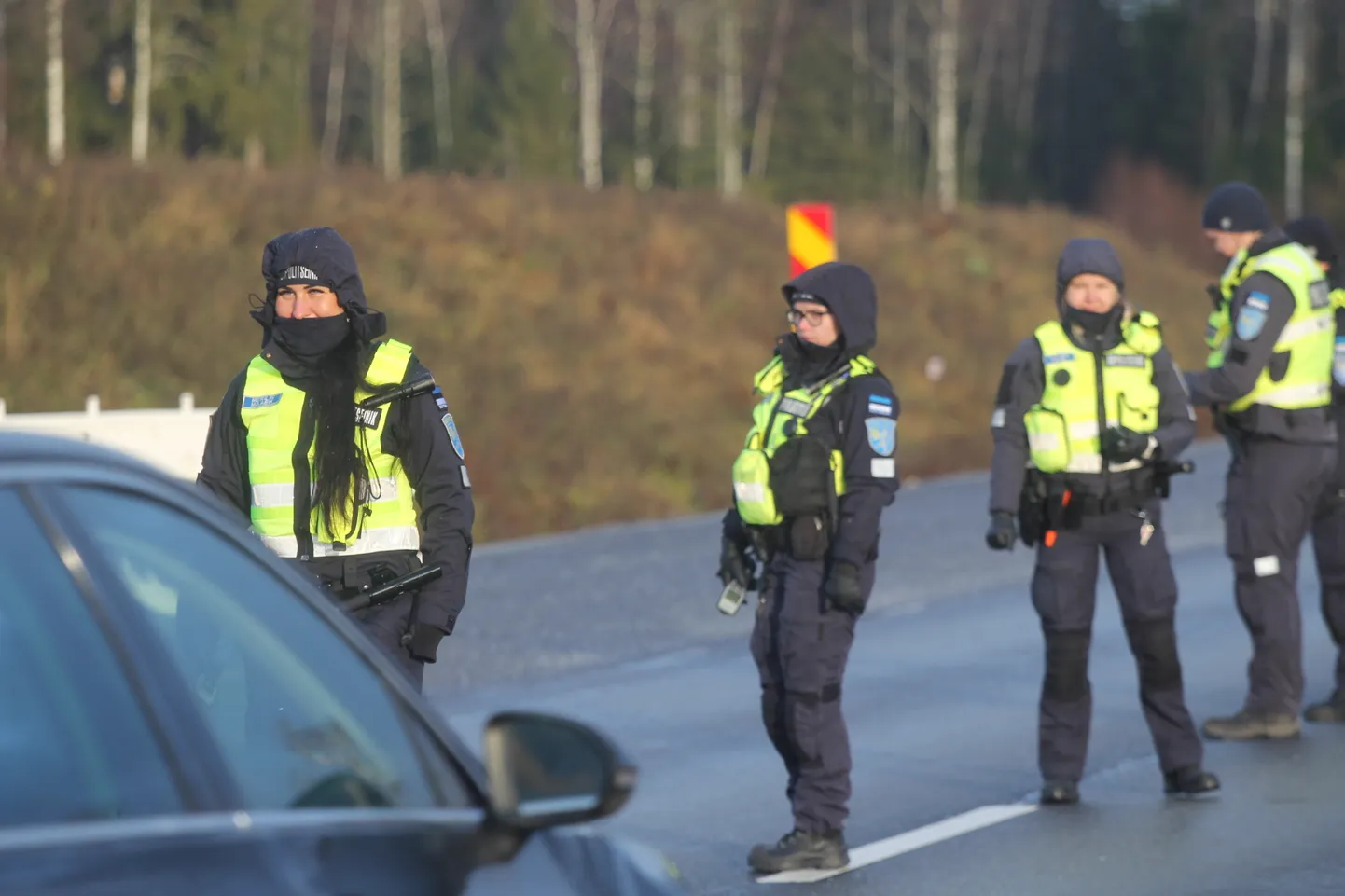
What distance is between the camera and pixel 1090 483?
25.9 feet

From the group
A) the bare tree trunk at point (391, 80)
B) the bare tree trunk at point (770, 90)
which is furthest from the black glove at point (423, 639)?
the bare tree trunk at point (770, 90)

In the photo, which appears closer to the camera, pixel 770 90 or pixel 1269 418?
pixel 1269 418

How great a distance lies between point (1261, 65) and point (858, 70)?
515 inches

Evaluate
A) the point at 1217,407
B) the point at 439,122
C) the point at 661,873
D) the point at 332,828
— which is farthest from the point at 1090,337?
the point at 439,122

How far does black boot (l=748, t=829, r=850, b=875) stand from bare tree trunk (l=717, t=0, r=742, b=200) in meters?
46.1

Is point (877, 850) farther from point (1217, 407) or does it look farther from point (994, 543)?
point (1217, 407)

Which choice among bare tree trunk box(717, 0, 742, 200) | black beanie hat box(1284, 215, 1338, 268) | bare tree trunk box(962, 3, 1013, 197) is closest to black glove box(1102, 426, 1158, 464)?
black beanie hat box(1284, 215, 1338, 268)

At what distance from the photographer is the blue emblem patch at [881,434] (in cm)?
683

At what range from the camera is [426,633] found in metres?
5.57

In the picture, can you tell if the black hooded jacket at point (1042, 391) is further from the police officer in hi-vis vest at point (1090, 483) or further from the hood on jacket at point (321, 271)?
the hood on jacket at point (321, 271)

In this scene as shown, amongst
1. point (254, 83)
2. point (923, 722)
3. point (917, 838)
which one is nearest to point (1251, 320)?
point (923, 722)

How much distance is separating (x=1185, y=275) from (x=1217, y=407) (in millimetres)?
33591

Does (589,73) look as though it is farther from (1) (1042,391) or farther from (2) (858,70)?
(1) (1042,391)

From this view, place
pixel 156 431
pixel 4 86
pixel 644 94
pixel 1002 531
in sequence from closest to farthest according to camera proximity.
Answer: pixel 1002 531
pixel 156 431
pixel 4 86
pixel 644 94
